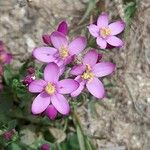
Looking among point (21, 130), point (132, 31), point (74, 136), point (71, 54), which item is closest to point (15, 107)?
point (21, 130)

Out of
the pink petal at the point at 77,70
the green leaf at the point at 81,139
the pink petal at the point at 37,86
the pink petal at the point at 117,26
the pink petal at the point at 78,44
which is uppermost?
the pink petal at the point at 78,44

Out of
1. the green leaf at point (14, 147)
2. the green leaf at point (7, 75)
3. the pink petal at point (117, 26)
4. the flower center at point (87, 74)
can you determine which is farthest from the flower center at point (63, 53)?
the green leaf at point (14, 147)

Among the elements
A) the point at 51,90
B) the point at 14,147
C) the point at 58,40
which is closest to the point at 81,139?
the point at 14,147

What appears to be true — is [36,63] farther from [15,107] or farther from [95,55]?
[95,55]

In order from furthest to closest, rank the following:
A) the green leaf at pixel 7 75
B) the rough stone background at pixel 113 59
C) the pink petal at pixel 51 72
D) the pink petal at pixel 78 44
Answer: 1. the rough stone background at pixel 113 59
2. the green leaf at pixel 7 75
3. the pink petal at pixel 78 44
4. the pink petal at pixel 51 72

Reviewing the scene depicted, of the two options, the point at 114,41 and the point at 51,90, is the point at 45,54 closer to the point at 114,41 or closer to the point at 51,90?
the point at 51,90

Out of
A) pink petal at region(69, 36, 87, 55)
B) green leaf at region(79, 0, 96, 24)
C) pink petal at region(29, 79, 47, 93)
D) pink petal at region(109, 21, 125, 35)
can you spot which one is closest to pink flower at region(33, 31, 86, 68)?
pink petal at region(69, 36, 87, 55)

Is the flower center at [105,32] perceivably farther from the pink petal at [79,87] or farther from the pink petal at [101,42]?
the pink petal at [79,87]
